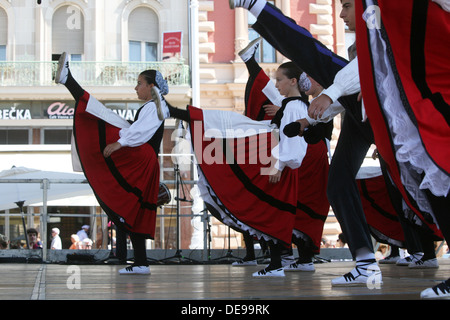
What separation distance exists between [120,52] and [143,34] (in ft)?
3.15

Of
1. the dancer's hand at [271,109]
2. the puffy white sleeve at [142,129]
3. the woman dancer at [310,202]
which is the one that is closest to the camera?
the puffy white sleeve at [142,129]

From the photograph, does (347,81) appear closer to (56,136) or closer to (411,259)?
(411,259)

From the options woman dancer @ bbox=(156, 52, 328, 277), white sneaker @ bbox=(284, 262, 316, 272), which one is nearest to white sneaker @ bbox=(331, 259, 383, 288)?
woman dancer @ bbox=(156, 52, 328, 277)

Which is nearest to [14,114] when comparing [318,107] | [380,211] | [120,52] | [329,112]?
[120,52]

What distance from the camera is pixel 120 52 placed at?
20.6m

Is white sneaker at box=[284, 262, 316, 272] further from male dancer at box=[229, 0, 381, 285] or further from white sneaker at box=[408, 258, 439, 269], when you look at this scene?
male dancer at box=[229, 0, 381, 285]

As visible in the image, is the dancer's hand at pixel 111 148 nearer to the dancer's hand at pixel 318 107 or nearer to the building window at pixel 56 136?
the dancer's hand at pixel 318 107

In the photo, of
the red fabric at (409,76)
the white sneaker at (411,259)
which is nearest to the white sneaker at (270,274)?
the white sneaker at (411,259)

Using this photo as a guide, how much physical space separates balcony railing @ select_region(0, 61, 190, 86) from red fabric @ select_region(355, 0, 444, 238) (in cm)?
1744

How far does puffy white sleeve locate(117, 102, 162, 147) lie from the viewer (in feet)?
17.2

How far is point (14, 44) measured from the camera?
2027cm

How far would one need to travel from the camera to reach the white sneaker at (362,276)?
3.41 meters

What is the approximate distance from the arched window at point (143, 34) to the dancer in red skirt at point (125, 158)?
15434mm
